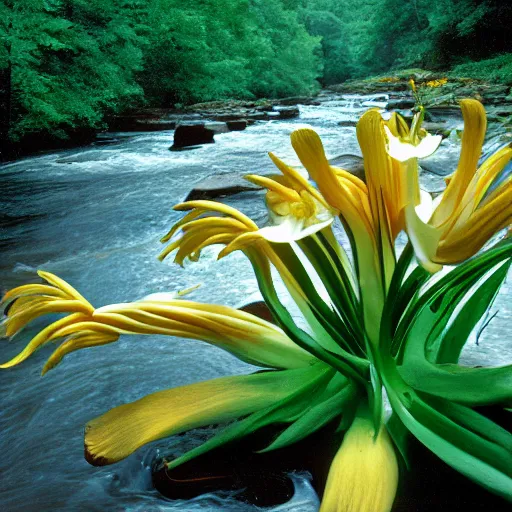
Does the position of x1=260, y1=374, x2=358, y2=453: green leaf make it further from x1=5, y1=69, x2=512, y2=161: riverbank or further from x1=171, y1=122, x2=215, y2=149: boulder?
x1=171, y1=122, x2=215, y2=149: boulder

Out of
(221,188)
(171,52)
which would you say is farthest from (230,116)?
(221,188)

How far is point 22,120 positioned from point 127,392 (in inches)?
201

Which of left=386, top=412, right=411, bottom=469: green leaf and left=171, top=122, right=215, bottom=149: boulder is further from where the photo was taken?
left=171, top=122, right=215, bottom=149: boulder

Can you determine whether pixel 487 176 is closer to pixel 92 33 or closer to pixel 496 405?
pixel 496 405

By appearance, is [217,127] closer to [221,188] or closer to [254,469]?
[221,188]

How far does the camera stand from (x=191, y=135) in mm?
5109

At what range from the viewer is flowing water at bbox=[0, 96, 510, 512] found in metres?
0.62

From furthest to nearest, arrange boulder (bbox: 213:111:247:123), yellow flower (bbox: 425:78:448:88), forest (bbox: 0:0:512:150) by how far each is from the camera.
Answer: boulder (bbox: 213:111:247:123) < forest (bbox: 0:0:512:150) < yellow flower (bbox: 425:78:448:88)

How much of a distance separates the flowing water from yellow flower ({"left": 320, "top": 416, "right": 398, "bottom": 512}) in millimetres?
90

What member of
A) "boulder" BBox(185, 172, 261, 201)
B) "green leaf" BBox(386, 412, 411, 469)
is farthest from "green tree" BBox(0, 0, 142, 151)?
"green leaf" BBox(386, 412, 411, 469)

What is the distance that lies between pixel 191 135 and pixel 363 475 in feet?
15.9

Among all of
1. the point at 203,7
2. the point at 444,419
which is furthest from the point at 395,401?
the point at 203,7

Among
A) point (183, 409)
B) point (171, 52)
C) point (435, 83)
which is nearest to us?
point (183, 409)

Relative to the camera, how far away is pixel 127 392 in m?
0.81
